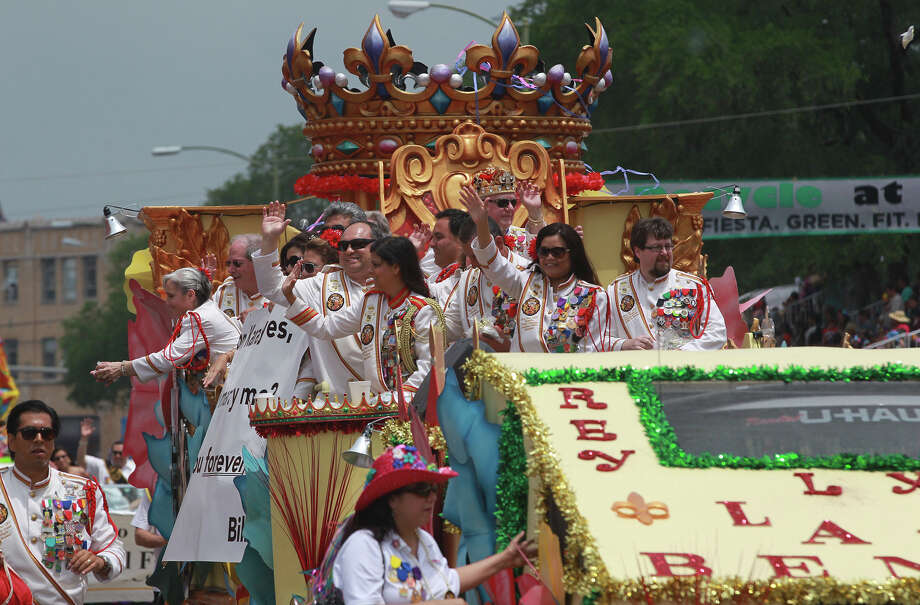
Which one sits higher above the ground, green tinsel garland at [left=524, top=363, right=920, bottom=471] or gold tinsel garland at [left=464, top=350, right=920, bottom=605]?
green tinsel garland at [left=524, top=363, right=920, bottom=471]

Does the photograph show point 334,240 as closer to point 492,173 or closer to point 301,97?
point 492,173

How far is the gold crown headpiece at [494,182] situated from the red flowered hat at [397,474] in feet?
16.7

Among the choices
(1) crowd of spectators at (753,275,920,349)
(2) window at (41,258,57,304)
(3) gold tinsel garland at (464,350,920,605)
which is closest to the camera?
(3) gold tinsel garland at (464,350,920,605)

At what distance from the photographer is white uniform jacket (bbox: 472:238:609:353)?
757 cm

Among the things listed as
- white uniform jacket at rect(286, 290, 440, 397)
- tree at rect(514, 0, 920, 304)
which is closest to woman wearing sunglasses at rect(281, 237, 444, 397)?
white uniform jacket at rect(286, 290, 440, 397)

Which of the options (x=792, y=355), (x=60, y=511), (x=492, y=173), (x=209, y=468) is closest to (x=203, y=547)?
(x=209, y=468)

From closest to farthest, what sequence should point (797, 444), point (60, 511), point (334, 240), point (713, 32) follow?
point (797, 444), point (60, 511), point (334, 240), point (713, 32)

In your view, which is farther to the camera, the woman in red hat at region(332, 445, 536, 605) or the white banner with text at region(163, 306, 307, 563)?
the white banner with text at region(163, 306, 307, 563)

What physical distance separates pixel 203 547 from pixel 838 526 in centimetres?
477

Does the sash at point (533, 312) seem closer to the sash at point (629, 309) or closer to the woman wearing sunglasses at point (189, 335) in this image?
the sash at point (629, 309)

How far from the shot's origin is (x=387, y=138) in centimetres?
1180

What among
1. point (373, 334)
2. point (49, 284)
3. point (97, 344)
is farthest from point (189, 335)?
point (49, 284)

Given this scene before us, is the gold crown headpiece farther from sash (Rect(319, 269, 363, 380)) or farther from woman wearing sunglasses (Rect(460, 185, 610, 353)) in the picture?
woman wearing sunglasses (Rect(460, 185, 610, 353))

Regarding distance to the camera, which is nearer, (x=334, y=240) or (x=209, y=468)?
(x=209, y=468)
